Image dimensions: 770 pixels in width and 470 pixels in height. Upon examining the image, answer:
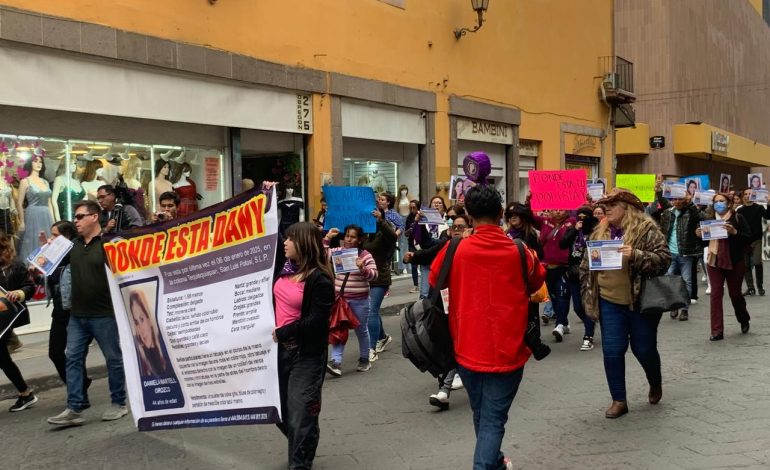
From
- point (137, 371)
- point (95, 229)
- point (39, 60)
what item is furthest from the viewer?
point (39, 60)

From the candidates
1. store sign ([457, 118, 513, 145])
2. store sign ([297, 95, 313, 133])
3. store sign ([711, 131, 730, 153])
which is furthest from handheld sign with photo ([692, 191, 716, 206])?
store sign ([711, 131, 730, 153])

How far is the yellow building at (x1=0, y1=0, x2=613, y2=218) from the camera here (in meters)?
10.5

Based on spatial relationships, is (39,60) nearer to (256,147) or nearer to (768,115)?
(256,147)

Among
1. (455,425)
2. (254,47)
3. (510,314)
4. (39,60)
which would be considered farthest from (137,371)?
(254,47)

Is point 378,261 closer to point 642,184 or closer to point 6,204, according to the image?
point 6,204

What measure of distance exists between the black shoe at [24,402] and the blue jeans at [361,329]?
2795 mm

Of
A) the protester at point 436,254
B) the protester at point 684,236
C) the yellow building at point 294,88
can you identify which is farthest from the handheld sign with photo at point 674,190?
the yellow building at point 294,88

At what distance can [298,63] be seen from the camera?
14.1m

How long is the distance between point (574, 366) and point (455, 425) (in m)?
2.41

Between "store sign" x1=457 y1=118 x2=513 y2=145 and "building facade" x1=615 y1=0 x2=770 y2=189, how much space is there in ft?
45.9

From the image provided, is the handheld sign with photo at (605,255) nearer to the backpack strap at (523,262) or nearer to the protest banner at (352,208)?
the backpack strap at (523,262)

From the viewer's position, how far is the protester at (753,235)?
13.0 metres

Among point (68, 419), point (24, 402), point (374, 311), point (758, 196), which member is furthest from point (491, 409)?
A: point (758, 196)

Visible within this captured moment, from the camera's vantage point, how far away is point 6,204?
10.2 meters
